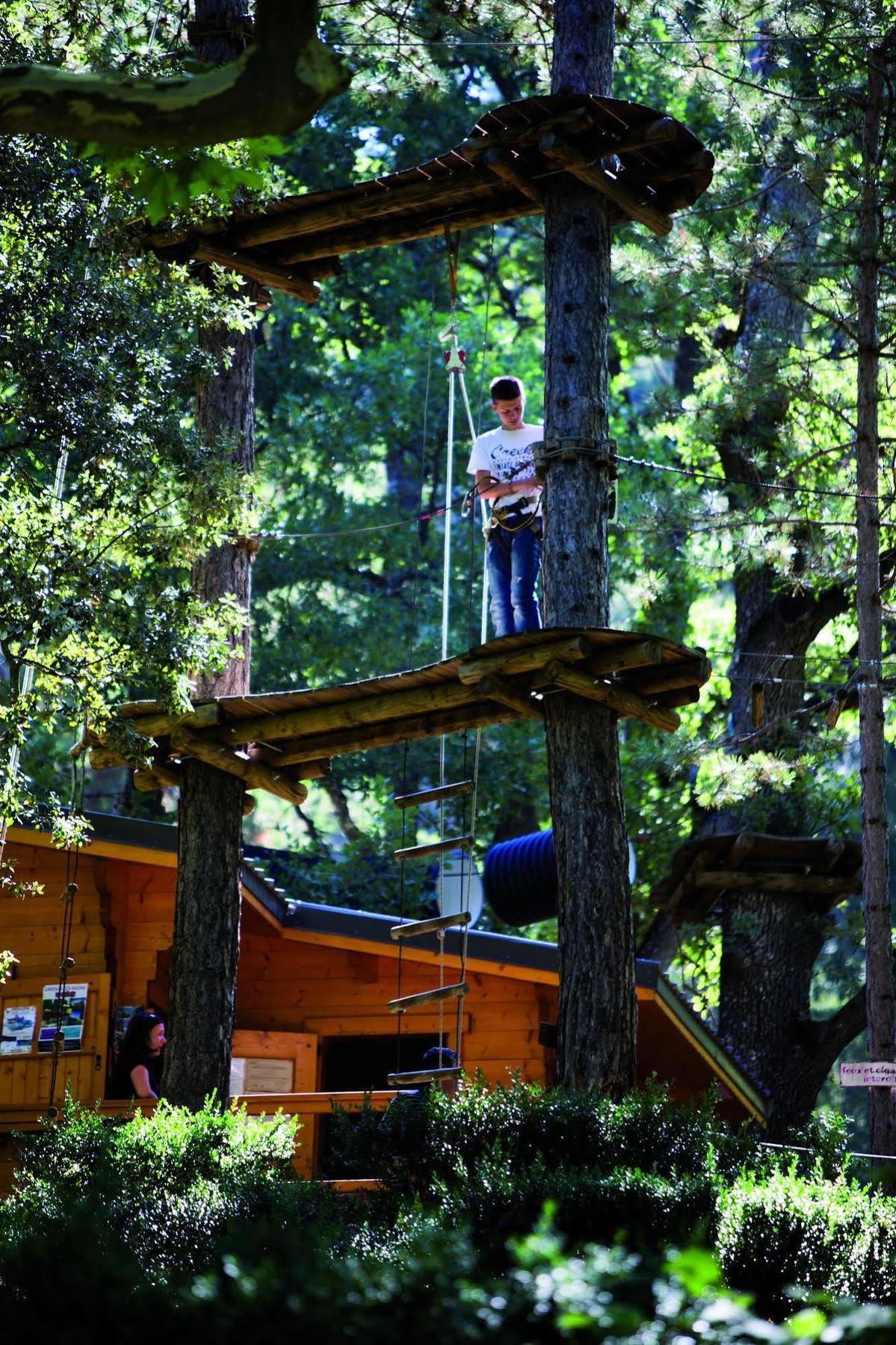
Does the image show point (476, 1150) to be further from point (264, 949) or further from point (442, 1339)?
point (264, 949)

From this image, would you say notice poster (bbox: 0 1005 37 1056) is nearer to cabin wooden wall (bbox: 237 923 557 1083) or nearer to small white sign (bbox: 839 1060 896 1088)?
cabin wooden wall (bbox: 237 923 557 1083)

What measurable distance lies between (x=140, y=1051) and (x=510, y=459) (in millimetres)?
5148

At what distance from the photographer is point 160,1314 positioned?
12.5 feet

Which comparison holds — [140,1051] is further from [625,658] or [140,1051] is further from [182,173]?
[182,173]

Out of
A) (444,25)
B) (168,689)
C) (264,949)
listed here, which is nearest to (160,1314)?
(168,689)

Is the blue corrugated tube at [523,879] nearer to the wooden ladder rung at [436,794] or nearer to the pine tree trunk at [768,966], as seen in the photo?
the wooden ladder rung at [436,794]

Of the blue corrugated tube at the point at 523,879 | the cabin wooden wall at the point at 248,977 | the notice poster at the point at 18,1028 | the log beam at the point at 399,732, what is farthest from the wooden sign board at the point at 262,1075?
the log beam at the point at 399,732

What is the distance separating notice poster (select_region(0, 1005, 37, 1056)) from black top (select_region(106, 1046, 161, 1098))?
0.89 meters

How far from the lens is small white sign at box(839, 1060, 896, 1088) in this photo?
10.5 meters

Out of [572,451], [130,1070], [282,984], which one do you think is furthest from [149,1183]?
[282,984]

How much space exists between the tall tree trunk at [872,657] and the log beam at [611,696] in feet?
7.93

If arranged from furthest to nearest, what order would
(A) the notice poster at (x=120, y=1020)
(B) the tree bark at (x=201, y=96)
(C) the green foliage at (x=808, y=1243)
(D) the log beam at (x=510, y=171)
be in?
(A) the notice poster at (x=120, y=1020)
(D) the log beam at (x=510, y=171)
(C) the green foliage at (x=808, y=1243)
(B) the tree bark at (x=201, y=96)

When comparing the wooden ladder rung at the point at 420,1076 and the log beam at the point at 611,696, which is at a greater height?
the log beam at the point at 611,696

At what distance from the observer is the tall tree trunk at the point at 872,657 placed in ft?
37.5
